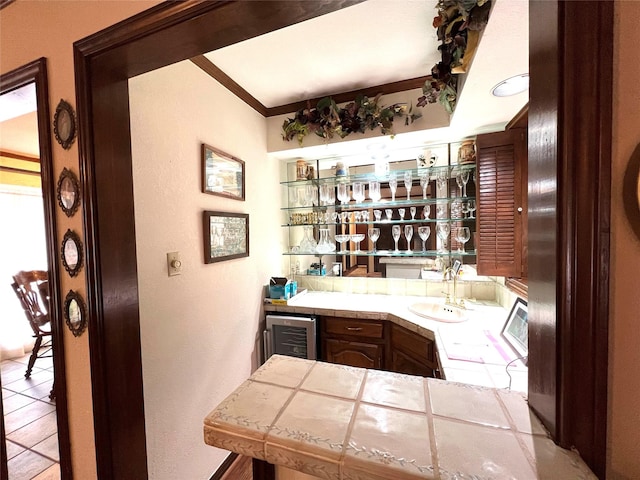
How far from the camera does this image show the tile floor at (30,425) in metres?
1.60

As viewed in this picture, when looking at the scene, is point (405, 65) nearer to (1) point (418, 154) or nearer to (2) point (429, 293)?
(1) point (418, 154)

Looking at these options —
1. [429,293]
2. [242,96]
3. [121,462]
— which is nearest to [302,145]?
[242,96]

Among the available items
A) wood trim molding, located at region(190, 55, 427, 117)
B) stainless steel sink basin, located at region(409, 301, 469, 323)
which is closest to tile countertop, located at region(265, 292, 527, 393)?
stainless steel sink basin, located at region(409, 301, 469, 323)

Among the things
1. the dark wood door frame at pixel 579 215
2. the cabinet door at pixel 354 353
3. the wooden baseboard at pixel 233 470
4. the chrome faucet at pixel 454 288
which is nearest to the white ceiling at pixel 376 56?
the dark wood door frame at pixel 579 215

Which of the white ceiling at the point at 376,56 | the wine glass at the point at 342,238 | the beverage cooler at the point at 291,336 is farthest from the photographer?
the wine glass at the point at 342,238

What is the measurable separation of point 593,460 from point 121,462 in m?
1.36

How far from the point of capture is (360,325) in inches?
74.0

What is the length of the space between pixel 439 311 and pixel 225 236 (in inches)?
62.0

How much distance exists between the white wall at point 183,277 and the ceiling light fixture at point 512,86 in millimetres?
1583

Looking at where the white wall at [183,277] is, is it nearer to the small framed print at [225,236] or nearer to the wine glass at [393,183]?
the small framed print at [225,236]

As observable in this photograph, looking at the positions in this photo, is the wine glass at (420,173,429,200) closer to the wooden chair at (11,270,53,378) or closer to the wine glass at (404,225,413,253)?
the wine glass at (404,225,413,253)

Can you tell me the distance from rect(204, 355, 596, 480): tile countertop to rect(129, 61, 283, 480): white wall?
0.87 meters

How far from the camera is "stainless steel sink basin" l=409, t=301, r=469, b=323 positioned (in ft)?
5.44

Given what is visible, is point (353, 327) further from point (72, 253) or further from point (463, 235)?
point (72, 253)
